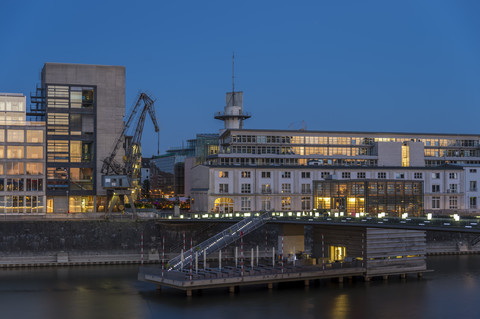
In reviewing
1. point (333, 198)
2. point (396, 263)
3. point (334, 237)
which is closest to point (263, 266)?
point (334, 237)

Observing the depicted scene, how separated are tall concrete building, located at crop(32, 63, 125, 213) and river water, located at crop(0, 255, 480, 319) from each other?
40.1 metres

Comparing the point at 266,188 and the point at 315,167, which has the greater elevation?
the point at 315,167

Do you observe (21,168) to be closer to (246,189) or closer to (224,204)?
(224,204)

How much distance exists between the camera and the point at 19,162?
12112cm

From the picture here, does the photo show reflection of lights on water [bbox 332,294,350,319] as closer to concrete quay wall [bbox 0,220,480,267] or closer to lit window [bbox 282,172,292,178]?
concrete quay wall [bbox 0,220,480,267]

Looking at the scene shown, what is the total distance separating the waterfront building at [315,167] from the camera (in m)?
128

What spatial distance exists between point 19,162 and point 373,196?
6421cm

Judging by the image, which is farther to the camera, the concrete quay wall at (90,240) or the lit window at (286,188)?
the lit window at (286,188)

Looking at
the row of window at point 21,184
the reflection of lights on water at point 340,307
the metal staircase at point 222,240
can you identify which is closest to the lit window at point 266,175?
the metal staircase at point 222,240

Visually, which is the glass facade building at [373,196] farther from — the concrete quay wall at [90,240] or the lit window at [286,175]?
the concrete quay wall at [90,240]

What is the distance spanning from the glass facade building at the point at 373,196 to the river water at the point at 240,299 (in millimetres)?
25932

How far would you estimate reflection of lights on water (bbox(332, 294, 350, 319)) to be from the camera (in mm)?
67188

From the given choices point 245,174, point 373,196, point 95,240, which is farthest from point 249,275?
point 245,174

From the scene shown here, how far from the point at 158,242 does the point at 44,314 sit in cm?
4059
